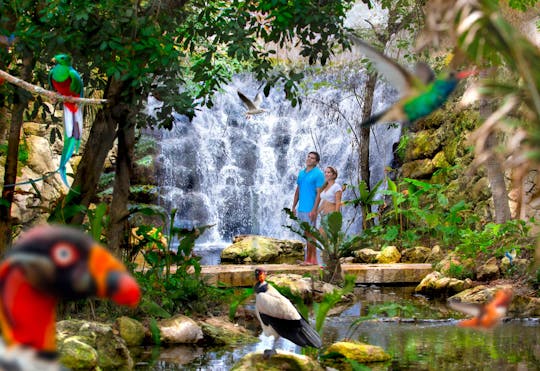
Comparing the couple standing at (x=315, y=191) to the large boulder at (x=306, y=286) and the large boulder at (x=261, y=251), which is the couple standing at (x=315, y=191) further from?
the large boulder at (x=261, y=251)

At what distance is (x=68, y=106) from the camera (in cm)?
517

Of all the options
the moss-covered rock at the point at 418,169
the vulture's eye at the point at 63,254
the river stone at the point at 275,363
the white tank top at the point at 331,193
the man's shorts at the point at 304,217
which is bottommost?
the river stone at the point at 275,363

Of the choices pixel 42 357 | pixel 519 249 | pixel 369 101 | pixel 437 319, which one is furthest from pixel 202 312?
pixel 369 101

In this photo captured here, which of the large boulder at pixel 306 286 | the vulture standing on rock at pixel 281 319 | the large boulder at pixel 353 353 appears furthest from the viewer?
the large boulder at pixel 306 286

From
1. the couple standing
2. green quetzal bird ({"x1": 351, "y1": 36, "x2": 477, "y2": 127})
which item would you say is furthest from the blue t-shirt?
green quetzal bird ({"x1": 351, "y1": 36, "x2": 477, "y2": 127})

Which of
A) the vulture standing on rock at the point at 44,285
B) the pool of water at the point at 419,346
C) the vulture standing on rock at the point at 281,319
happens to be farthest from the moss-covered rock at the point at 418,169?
the vulture standing on rock at the point at 44,285

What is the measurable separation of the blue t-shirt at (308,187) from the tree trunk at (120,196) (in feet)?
10.8

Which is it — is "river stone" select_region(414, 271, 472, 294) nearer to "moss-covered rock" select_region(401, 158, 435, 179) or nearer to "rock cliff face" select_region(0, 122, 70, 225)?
"moss-covered rock" select_region(401, 158, 435, 179)

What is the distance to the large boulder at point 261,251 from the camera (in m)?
13.4

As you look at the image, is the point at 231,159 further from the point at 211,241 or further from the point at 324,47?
the point at 324,47

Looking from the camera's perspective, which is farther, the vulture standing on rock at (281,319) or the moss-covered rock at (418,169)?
the moss-covered rock at (418,169)

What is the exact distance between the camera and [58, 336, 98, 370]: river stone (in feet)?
17.9

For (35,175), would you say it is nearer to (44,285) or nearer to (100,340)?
(100,340)

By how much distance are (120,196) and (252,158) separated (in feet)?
34.9
